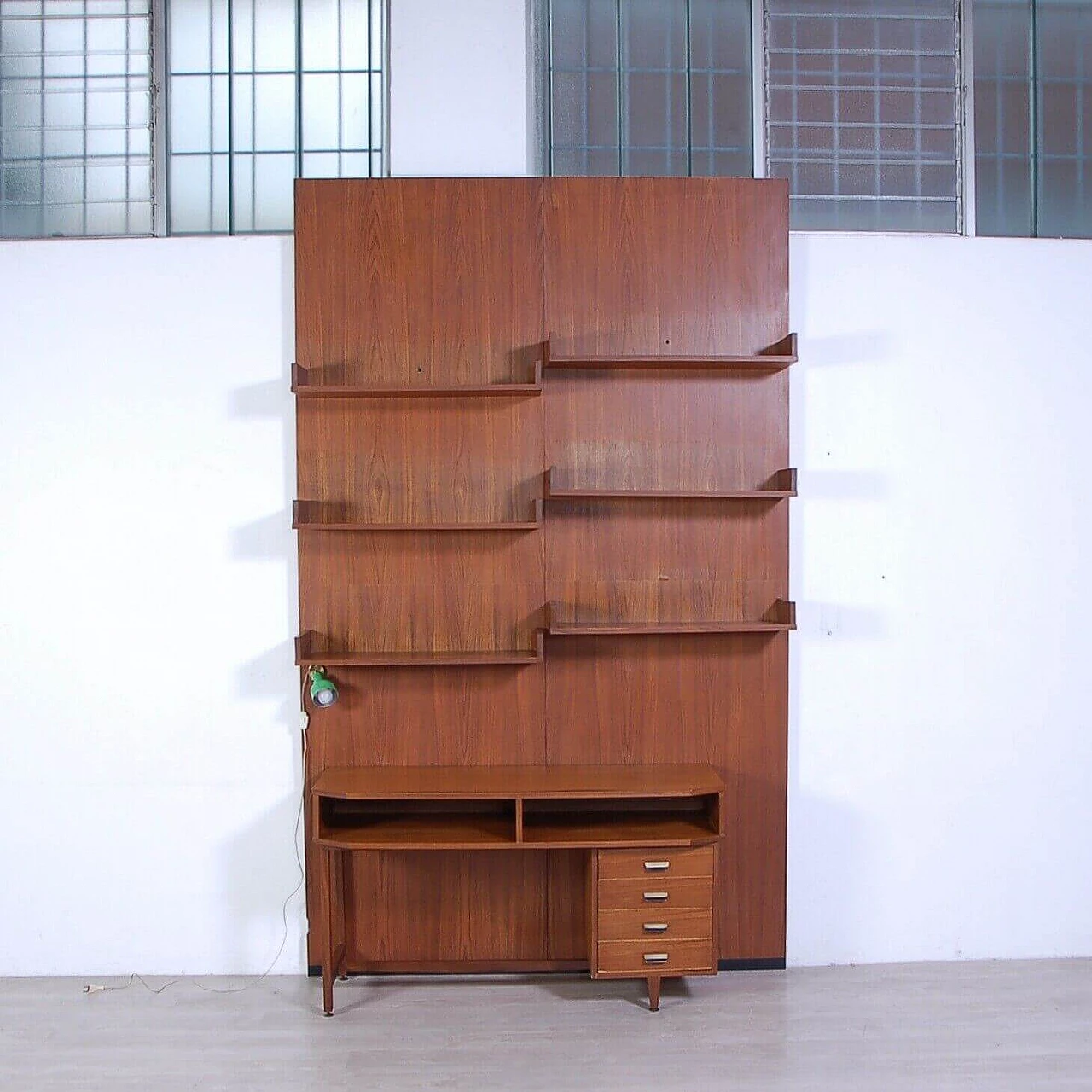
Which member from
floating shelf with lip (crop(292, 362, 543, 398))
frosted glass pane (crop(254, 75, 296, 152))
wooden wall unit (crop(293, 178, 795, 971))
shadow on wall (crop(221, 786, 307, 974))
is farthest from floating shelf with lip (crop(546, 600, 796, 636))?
frosted glass pane (crop(254, 75, 296, 152))

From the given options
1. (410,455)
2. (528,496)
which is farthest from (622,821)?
(410,455)

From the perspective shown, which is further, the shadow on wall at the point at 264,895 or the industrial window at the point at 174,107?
the industrial window at the point at 174,107

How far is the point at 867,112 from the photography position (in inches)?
141

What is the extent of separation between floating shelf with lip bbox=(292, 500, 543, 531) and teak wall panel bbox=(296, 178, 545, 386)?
43 cm

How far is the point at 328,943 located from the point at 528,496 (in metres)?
1.53

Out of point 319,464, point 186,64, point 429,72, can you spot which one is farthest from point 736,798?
point 186,64

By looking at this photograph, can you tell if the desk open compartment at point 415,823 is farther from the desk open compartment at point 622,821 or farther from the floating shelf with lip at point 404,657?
the floating shelf with lip at point 404,657

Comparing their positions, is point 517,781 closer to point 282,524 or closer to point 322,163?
point 282,524

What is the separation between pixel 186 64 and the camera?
11.6 feet

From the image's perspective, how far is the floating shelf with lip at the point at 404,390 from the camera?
3090 millimetres

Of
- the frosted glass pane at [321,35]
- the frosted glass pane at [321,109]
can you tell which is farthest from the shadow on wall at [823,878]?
the frosted glass pane at [321,35]

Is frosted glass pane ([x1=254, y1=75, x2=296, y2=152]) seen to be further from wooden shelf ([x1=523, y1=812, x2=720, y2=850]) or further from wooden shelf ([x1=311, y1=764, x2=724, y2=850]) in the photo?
wooden shelf ([x1=523, y1=812, x2=720, y2=850])

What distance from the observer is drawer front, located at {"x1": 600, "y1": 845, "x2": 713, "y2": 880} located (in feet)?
9.87

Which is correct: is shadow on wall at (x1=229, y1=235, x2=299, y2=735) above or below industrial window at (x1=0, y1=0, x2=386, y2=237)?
below
